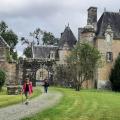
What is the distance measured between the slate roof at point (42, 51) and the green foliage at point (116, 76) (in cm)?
1916

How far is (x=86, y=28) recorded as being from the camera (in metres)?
88.2

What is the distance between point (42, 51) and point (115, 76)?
77.0 feet

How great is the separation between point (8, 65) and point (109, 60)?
17954 millimetres

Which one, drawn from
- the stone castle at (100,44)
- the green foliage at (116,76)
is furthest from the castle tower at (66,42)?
the green foliage at (116,76)

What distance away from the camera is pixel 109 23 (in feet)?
287

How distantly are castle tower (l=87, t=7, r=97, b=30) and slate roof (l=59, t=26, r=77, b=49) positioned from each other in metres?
9.36

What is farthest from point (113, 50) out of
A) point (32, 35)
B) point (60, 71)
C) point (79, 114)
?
point (79, 114)

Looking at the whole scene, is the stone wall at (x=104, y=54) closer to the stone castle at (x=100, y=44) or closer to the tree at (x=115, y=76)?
the stone castle at (x=100, y=44)

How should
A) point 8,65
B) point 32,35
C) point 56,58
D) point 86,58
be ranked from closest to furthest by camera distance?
point 86,58, point 8,65, point 56,58, point 32,35

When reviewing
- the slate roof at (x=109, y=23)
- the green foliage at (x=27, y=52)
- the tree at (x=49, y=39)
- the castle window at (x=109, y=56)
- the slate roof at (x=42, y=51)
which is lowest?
the castle window at (x=109, y=56)

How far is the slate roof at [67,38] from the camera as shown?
96.9m

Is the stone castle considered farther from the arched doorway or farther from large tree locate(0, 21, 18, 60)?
large tree locate(0, 21, 18, 60)

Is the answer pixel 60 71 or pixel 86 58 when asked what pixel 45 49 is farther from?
pixel 86 58

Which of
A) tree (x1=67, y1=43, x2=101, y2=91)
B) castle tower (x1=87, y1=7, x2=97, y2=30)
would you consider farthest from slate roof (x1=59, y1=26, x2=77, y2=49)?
tree (x1=67, y1=43, x2=101, y2=91)
